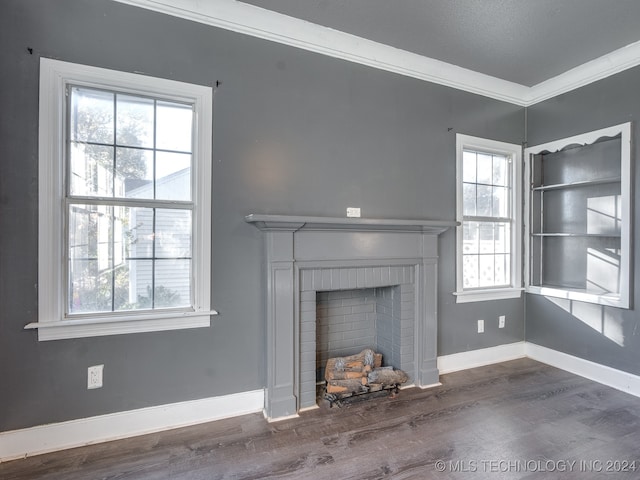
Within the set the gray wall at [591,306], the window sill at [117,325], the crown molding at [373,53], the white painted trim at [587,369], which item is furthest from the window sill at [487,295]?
the window sill at [117,325]

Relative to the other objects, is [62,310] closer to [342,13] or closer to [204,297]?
[204,297]

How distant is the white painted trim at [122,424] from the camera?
6.27 ft

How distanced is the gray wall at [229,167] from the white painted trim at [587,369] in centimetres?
75

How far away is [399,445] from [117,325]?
191 centimetres

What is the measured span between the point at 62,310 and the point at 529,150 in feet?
14.2

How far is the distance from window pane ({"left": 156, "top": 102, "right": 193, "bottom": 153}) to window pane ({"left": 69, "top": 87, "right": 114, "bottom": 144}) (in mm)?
285

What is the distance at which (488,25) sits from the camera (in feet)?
8.21

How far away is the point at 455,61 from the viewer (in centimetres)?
303

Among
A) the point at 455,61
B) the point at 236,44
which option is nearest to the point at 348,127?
the point at 236,44

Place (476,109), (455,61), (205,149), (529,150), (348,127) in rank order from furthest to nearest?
(529,150), (476,109), (455,61), (348,127), (205,149)

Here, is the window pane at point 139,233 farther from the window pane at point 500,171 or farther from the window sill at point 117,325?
the window pane at point 500,171

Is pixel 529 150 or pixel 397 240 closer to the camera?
pixel 397 240

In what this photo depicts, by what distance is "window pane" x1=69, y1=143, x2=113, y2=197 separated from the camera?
2047 mm

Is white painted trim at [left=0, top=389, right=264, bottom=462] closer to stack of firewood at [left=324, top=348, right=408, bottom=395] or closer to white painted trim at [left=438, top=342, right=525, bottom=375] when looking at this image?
stack of firewood at [left=324, top=348, right=408, bottom=395]
